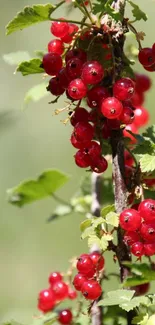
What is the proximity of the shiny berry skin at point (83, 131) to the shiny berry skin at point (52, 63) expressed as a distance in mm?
195

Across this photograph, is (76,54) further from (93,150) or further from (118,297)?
(118,297)

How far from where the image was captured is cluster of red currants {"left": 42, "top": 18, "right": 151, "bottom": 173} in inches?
90.0

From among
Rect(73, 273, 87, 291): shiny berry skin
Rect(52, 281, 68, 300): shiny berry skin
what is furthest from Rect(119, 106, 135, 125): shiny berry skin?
Rect(52, 281, 68, 300): shiny berry skin

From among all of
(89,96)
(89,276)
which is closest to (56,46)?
(89,96)

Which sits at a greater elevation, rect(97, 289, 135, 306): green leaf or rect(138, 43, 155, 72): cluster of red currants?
rect(138, 43, 155, 72): cluster of red currants

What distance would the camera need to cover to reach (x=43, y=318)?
2729mm

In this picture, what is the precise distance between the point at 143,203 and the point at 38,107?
7.00 metres

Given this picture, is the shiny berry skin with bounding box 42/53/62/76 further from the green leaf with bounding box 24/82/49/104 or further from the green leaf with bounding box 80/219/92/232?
the green leaf with bounding box 24/82/49/104

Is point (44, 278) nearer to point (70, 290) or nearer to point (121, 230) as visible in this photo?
point (70, 290)

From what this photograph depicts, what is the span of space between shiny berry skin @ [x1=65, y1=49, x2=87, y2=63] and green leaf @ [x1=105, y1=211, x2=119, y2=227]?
0.47 m

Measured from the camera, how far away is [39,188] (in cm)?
346

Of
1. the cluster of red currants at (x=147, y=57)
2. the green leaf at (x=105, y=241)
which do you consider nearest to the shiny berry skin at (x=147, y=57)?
the cluster of red currants at (x=147, y=57)

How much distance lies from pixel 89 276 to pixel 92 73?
593 millimetres

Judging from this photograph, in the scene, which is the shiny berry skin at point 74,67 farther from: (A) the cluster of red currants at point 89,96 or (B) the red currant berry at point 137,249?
(B) the red currant berry at point 137,249
